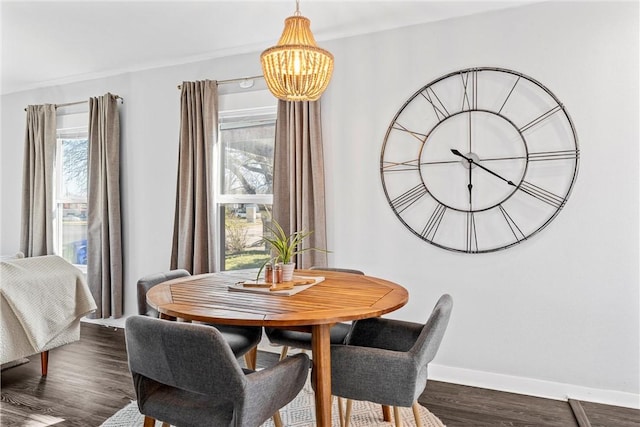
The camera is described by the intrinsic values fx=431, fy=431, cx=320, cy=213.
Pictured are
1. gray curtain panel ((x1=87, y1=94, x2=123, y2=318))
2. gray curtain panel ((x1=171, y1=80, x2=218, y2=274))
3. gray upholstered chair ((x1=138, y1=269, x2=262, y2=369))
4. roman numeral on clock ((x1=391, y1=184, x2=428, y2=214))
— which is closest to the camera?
gray upholstered chair ((x1=138, y1=269, x2=262, y2=369))

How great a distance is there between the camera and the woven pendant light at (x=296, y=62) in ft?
6.40

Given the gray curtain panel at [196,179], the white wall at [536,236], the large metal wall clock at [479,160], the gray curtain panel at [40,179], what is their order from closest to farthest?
the white wall at [536,236] < the large metal wall clock at [479,160] < the gray curtain panel at [196,179] < the gray curtain panel at [40,179]

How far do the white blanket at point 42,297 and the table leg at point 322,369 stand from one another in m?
1.94

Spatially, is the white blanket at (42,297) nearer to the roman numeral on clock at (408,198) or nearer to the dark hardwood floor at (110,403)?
the dark hardwood floor at (110,403)

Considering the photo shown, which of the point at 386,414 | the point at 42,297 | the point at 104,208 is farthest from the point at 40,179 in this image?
the point at 386,414

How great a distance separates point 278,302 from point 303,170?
156cm

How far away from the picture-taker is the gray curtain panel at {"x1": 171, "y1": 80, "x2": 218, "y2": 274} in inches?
138

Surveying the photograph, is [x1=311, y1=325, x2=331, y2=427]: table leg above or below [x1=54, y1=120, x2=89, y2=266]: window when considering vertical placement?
below

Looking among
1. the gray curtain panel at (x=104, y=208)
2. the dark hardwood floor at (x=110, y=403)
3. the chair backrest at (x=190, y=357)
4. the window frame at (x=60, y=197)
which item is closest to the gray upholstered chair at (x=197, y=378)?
the chair backrest at (x=190, y=357)

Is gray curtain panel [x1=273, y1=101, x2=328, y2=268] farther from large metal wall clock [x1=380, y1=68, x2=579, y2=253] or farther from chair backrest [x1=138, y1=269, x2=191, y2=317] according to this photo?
chair backrest [x1=138, y1=269, x2=191, y2=317]

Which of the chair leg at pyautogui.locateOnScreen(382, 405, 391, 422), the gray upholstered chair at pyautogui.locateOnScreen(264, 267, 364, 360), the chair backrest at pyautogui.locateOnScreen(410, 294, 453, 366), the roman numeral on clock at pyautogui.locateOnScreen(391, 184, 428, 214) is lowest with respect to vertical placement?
the chair leg at pyautogui.locateOnScreen(382, 405, 391, 422)

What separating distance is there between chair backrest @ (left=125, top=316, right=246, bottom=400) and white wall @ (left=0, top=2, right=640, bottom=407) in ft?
6.09

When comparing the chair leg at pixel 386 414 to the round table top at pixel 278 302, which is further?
the chair leg at pixel 386 414

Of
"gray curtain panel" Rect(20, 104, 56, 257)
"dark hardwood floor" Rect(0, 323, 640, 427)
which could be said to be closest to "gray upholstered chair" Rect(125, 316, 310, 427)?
"dark hardwood floor" Rect(0, 323, 640, 427)
